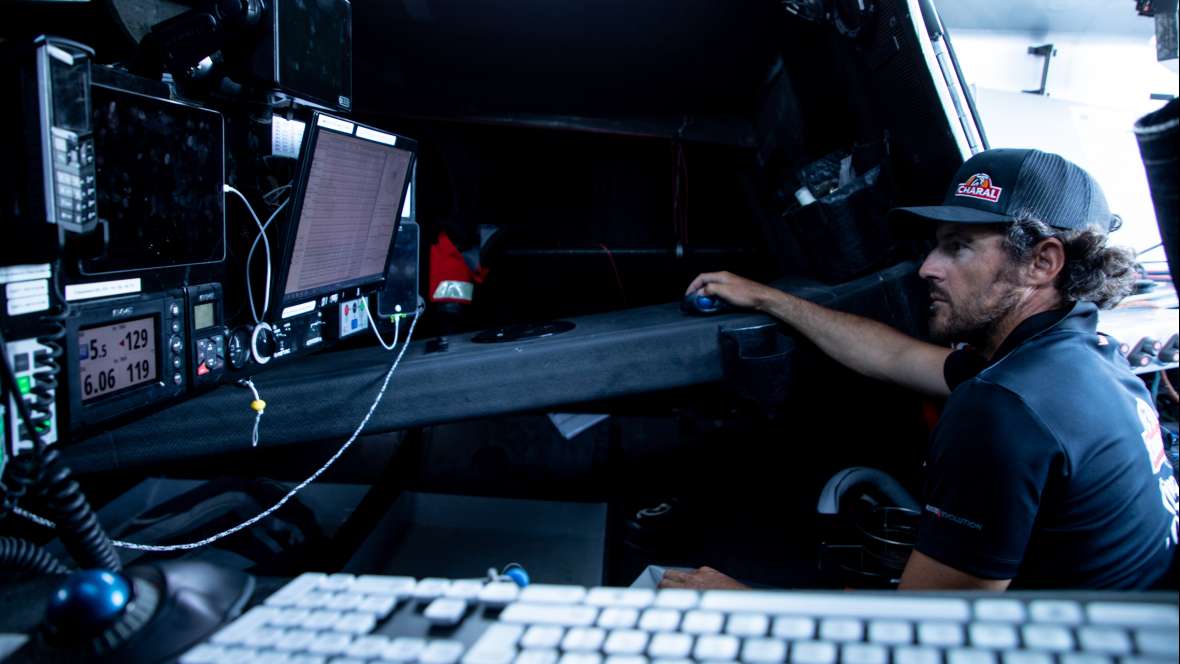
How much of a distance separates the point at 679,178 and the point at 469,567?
5.47ft

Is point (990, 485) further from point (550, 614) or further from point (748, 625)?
point (550, 614)

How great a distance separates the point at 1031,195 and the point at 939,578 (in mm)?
700

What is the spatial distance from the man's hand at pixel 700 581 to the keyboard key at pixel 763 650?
641mm

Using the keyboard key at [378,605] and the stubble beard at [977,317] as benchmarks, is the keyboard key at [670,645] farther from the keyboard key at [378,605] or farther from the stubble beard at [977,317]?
the stubble beard at [977,317]

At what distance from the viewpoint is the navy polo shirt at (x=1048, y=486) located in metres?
0.91

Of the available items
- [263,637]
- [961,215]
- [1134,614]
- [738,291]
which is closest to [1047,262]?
[961,215]

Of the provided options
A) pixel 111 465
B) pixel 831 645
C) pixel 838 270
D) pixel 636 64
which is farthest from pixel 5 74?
pixel 636 64

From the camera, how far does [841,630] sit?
1.75 feet

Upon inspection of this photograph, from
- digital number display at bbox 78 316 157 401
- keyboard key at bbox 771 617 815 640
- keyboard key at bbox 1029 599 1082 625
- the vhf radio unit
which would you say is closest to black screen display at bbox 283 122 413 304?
the vhf radio unit

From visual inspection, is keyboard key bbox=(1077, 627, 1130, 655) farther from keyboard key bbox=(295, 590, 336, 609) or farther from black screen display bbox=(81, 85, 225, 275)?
black screen display bbox=(81, 85, 225, 275)

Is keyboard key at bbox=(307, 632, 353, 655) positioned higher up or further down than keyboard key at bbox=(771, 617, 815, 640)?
further down

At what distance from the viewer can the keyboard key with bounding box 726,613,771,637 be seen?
54 cm

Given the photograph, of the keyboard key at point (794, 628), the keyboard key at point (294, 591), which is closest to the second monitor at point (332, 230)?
the keyboard key at point (294, 591)

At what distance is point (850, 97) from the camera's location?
1.99 metres
